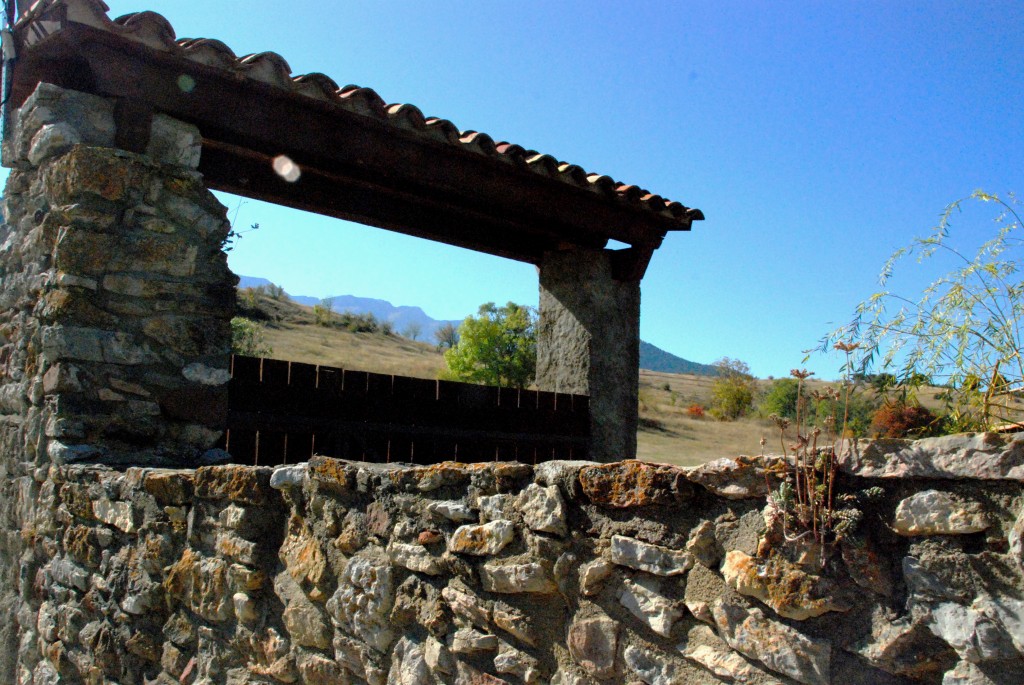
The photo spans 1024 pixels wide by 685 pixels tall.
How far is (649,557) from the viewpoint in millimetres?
1683

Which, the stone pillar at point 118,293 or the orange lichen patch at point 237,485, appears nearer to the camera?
the orange lichen patch at point 237,485

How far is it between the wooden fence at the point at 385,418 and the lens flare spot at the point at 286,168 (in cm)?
103

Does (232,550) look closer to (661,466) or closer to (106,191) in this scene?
(661,466)

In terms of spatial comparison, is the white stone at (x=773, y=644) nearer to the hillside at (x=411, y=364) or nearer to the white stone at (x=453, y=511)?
the white stone at (x=453, y=511)

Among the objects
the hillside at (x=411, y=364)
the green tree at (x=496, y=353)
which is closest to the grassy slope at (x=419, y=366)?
the hillside at (x=411, y=364)

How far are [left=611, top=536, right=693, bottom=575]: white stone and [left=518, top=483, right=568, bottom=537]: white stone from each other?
14cm

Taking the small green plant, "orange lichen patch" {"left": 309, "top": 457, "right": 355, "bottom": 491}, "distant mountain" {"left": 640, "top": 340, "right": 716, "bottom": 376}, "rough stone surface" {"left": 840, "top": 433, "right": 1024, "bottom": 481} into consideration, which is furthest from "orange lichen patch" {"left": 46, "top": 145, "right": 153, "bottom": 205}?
"distant mountain" {"left": 640, "top": 340, "right": 716, "bottom": 376}

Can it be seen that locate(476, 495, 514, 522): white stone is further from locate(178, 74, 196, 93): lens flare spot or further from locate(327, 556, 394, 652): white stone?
locate(178, 74, 196, 93): lens flare spot

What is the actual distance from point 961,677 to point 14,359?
4.12m

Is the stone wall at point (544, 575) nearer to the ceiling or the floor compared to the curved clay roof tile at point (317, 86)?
nearer to the floor

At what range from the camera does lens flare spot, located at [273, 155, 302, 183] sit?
4.39 meters

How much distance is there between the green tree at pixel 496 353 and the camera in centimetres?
1316

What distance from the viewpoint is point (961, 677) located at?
129cm

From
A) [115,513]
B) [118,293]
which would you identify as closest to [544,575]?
[115,513]
